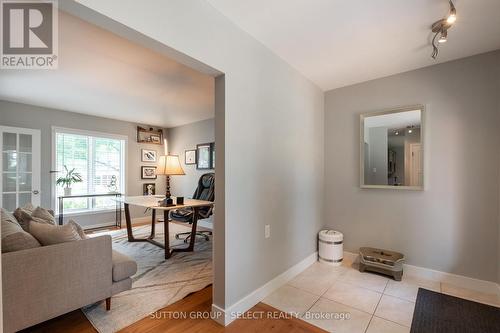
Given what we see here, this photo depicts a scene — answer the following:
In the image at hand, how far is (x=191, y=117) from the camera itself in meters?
5.14

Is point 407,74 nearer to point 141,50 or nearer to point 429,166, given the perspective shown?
point 429,166

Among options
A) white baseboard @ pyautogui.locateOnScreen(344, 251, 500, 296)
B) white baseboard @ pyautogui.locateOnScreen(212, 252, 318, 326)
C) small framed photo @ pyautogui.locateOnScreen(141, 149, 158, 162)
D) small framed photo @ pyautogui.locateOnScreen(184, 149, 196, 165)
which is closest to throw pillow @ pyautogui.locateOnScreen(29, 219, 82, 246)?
white baseboard @ pyautogui.locateOnScreen(212, 252, 318, 326)

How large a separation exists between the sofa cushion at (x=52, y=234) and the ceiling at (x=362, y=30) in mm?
2017

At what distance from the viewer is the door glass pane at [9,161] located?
3.83 metres

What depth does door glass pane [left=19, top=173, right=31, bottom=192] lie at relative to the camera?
3999 mm

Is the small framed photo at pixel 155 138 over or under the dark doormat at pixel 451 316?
over

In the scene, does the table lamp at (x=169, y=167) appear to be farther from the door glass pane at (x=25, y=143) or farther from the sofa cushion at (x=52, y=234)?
the door glass pane at (x=25, y=143)

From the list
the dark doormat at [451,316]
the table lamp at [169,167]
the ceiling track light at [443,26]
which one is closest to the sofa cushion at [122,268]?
the table lamp at [169,167]

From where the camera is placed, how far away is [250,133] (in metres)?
2.13

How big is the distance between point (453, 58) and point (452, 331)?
98.4 inches

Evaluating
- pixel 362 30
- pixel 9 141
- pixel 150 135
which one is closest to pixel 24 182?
pixel 9 141

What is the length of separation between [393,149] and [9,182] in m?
5.68

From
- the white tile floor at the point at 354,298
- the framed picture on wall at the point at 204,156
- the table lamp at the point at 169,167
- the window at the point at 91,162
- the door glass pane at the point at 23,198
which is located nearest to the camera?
the white tile floor at the point at 354,298

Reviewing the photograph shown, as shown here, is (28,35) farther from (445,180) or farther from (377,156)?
(445,180)
